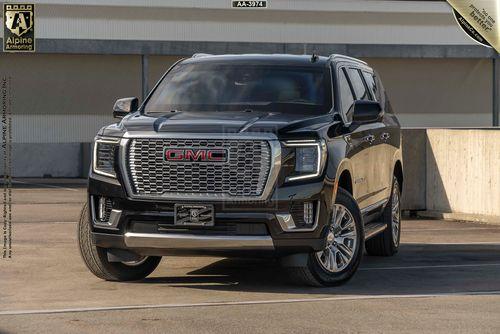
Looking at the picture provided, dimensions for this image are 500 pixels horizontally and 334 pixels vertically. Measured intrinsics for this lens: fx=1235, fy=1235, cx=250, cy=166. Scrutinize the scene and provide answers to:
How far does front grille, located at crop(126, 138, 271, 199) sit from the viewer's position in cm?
1047

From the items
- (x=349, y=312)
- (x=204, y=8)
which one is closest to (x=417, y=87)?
(x=204, y=8)

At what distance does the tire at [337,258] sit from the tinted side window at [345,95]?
1.09 meters

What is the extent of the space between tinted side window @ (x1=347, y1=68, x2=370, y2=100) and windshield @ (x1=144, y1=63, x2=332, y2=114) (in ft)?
2.62

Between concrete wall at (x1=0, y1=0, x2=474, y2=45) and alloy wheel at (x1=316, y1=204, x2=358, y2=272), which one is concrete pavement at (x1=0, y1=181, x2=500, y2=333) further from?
concrete wall at (x1=0, y1=0, x2=474, y2=45)

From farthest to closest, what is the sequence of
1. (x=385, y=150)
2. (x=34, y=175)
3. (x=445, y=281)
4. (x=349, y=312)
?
(x=34, y=175) < (x=385, y=150) < (x=445, y=281) < (x=349, y=312)

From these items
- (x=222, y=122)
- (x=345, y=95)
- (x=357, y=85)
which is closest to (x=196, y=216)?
(x=222, y=122)

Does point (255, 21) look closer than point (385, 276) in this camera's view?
No

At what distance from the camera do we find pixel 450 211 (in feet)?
60.4

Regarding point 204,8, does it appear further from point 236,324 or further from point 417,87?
point 236,324

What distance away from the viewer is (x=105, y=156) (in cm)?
1098

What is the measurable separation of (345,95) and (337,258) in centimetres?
195

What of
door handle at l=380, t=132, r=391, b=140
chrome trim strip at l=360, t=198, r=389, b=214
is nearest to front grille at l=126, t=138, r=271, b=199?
chrome trim strip at l=360, t=198, r=389, b=214

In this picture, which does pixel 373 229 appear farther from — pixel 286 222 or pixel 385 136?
pixel 286 222

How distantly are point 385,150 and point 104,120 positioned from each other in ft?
80.4
